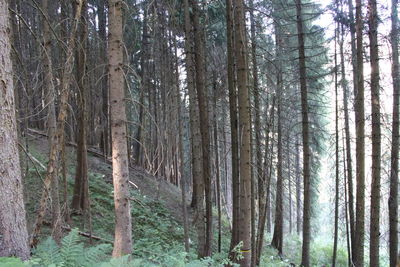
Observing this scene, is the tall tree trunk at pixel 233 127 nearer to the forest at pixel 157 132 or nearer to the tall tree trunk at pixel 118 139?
the forest at pixel 157 132

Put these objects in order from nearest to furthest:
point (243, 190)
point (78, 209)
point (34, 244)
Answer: point (34, 244)
point (243, 190)
point (78, 209)

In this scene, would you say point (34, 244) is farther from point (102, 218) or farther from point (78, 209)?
point (102, 218)

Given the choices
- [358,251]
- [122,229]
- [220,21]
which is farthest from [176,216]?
[122,229]

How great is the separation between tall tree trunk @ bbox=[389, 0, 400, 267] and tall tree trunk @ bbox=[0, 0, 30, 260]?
8401 mm

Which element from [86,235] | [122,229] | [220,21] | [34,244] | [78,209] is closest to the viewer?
[122,229]

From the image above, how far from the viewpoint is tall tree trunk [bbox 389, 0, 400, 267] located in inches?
336

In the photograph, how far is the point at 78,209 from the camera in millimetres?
8602

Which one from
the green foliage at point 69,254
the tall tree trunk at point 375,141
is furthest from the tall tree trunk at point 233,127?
the green foliage at point 69,254

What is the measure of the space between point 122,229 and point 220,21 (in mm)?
9156

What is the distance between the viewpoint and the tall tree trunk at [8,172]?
305 centimetres

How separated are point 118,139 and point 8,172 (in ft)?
4.60

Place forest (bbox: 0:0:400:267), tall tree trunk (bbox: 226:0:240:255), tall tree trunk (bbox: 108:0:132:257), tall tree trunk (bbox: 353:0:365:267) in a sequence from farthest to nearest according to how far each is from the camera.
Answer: tall tree trunk (bbox: 353:0:365:267) < tall tree trunk (bbox: 226:0:240:255) < tall tree trunk (bbox: 108:0:132:257) < forest (bbox: 0:0:400:267)

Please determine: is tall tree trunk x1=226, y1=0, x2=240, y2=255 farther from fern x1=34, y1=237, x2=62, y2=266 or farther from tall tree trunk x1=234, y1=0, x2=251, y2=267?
fern x1=34, y1=237, x2=62, y2=266

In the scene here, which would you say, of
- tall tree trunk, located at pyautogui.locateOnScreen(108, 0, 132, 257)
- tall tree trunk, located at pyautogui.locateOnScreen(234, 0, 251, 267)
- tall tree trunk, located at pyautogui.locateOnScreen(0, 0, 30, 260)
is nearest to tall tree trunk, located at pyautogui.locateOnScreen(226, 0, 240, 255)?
tall tree trunk, located at pyautogui.locateOnScreen(234, 0, 251, 267)
